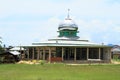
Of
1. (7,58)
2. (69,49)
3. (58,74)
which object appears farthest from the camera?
(69,49)

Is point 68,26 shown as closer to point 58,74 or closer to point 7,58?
point 7,58

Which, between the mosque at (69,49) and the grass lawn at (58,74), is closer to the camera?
the grass lawn at (58,74)

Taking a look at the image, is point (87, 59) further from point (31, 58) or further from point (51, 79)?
point (51, 79)

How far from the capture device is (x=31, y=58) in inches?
2721

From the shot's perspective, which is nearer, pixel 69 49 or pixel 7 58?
pixel 7 58

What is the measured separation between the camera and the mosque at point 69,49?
62438mm

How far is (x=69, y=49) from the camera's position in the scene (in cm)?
6425

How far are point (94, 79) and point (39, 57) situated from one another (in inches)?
1486

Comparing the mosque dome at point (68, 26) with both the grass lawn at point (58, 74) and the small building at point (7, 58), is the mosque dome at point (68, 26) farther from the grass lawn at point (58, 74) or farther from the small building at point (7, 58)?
the grass lawn at point (58, 74)

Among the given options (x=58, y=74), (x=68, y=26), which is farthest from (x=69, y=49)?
(x=58, y=74)

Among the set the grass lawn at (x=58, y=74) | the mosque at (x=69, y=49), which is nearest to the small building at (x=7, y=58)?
the mosque at (x=69, y=49)

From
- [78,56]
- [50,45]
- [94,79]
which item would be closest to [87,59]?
[78,56]

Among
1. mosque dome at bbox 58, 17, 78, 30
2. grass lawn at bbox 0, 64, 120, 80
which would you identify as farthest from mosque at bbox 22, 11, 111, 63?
grass lawn at bbox 0, 64, 120, 80

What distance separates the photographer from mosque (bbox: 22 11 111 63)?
205ft
